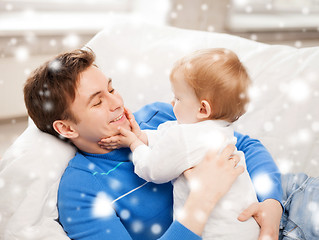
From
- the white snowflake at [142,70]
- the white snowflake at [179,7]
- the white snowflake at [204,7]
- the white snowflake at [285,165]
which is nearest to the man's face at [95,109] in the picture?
the white snowflake at [142,70]

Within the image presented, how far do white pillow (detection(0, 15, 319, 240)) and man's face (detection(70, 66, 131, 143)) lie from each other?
12 centimetres

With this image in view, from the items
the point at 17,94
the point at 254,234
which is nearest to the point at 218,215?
the point at 254,234

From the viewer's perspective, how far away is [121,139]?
3.91ft

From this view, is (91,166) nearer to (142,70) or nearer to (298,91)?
(142,70)

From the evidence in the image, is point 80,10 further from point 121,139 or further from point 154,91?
point 121,139

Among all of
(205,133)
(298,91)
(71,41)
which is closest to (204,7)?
(71,41)

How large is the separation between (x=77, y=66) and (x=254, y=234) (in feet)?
2.49

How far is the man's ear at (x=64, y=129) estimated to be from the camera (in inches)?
47.7

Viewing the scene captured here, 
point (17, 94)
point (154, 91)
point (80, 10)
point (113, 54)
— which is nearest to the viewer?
point (154, 91)

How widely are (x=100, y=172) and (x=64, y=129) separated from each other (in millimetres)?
193

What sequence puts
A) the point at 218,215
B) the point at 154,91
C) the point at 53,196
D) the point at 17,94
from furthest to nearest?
1. the point at 17,94
2. the point at 154,91
3. the point at 53,196
4. the point at 218,215

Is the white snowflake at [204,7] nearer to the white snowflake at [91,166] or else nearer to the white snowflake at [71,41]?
the white snowflake at [71,41]

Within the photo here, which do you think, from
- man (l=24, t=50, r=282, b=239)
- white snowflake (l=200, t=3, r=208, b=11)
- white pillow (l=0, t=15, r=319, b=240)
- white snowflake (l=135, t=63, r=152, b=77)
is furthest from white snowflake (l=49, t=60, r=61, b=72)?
white snowflake (l=200, t=3, r=208, b=11)

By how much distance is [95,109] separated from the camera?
1.18 metres
